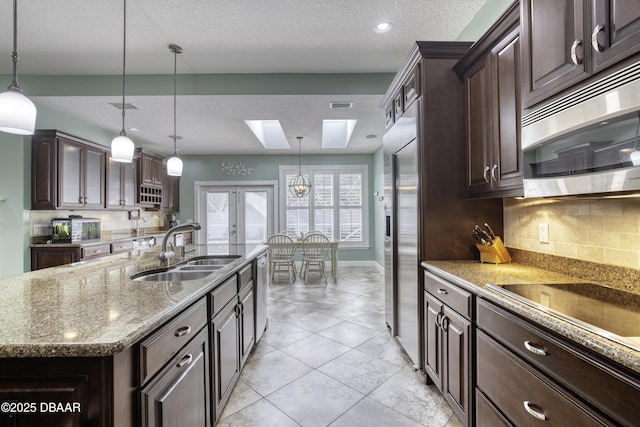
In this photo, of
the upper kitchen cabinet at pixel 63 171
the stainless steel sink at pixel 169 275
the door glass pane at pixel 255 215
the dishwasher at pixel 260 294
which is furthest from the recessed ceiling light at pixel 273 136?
the stainless steel sink at pixel 169 275

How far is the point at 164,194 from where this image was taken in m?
6.07

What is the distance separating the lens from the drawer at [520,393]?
3.05 ft

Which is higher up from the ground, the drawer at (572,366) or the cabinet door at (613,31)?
the cabinet door at (613,31)

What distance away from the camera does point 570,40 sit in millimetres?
1160

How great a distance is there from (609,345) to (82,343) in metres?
1.39

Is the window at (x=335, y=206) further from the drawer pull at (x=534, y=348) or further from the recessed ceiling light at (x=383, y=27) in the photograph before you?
the drawer pull at (x=534, y=348)

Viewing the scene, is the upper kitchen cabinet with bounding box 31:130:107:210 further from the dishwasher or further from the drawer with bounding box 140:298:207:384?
the drawer with bounding box 140:298:207:384

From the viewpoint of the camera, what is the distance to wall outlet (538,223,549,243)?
177 cm

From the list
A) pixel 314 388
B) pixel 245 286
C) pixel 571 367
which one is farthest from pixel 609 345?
pixel 245 286

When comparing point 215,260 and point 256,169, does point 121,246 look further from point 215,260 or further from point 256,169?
point 256,169

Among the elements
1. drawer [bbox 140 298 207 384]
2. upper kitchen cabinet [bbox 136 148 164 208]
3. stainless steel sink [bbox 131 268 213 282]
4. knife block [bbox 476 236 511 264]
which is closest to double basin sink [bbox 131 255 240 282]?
stainless steel sink [bbox 131 268 213 282]

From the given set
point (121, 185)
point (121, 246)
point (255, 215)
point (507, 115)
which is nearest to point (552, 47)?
point (507, 115)

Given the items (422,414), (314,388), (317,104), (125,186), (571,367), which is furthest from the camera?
(125,186)

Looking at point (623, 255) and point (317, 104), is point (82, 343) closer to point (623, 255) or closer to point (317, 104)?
point (623, 255)
